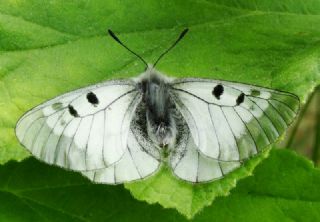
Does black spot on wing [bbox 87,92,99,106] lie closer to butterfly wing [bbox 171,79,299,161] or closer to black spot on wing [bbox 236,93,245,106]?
butterfly wing [bbox 171,79,299,161]

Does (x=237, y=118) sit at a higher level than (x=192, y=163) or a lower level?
higher

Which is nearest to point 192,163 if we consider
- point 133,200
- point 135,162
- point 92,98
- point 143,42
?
point 135,162

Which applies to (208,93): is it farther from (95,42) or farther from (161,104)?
(95,42)

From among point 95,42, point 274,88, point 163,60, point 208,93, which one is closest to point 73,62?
point 95,42

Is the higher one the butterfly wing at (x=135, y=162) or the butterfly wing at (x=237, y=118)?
the butterfly wing at (x=237, y=118)

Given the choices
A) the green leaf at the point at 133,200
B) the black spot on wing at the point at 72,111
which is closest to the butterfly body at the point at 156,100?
the black spot on wing at the point at 72,111

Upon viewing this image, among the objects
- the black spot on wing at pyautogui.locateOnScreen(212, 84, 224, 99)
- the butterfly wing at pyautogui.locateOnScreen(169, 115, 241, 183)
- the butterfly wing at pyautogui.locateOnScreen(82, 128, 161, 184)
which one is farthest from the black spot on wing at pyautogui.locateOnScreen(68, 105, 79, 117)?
the black spot on wing at pyautogui.locateOnScreen(212, 84, 224, 99)

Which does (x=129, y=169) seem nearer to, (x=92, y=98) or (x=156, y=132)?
(x=156, y=132)

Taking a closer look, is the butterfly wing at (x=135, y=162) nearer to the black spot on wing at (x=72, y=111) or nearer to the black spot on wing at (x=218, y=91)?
the black spot on wing at (x=72, y=111)
